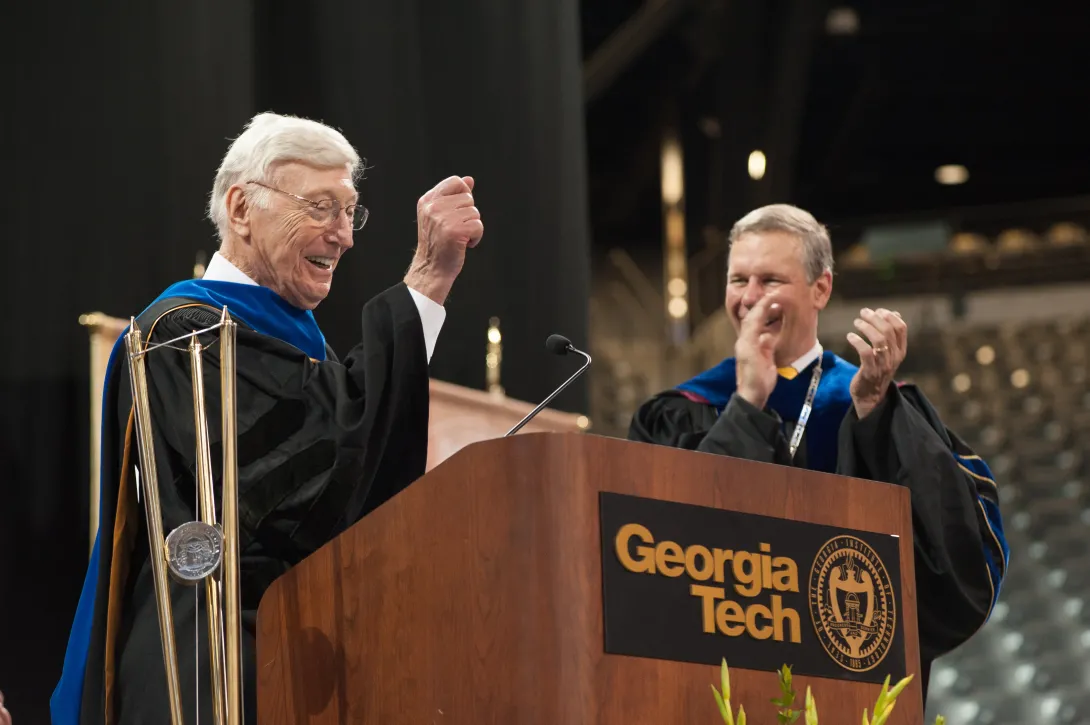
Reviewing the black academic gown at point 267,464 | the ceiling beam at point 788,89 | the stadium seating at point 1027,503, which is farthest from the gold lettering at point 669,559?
the ceiling beam at point 788,89

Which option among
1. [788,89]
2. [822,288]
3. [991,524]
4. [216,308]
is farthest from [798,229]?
[788,89]

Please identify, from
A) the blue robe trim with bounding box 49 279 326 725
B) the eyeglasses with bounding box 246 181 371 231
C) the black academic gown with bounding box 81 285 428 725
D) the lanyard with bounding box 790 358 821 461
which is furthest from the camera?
the lanyard with bounding box 790 358 821 461

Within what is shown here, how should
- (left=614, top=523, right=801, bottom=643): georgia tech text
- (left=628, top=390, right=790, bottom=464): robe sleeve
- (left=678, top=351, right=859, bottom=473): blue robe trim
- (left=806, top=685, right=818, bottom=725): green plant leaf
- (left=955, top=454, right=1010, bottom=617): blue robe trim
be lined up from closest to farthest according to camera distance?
(left=806, top=685, right=818, bottom=725): green plant leaf → (left=614, top=523, right=801, bottom=643): georgia tech text → (left=628, top=390, right=790, bottom=464): robe sleeve → (left=955, top=454, right=1010, bottom=617): blue robe trim → (left=678, top=351, right=859, bottom=473): blue robe trim

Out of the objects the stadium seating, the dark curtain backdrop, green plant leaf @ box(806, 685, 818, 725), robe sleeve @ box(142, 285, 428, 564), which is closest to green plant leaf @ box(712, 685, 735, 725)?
green plant leaf @ box(806, 685, 818, 725)

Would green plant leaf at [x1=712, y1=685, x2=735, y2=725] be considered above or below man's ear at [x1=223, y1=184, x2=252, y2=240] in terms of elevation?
below

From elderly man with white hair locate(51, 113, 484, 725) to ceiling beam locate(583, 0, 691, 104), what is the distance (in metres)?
11.3

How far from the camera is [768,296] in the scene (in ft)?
12.3

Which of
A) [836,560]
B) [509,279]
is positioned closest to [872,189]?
[509,279]

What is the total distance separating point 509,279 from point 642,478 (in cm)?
464

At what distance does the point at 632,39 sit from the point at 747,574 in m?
12.0

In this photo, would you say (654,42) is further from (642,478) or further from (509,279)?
(642,478)

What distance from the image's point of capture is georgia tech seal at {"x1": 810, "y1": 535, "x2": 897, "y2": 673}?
256 cm

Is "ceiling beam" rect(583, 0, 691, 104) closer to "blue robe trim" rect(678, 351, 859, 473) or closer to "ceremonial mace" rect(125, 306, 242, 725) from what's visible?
"blue robe trim" rect(678, 351, 859, 473)

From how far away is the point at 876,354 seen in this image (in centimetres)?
339
